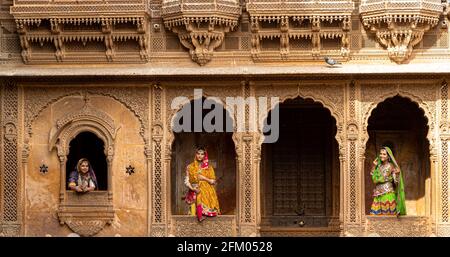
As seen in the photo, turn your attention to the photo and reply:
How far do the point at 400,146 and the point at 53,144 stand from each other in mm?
5483

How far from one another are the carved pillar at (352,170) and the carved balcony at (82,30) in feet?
10.3

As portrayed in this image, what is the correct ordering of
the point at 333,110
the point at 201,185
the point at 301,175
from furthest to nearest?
the point at 301,175, the point at 201,185, the point at 333,110

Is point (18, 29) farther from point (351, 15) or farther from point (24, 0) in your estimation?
point (351, 15)

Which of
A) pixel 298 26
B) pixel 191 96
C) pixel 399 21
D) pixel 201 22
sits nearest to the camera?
pixel 399 21

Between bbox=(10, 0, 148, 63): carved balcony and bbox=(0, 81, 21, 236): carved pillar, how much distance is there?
60 cm

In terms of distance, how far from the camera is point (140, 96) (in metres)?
22.8

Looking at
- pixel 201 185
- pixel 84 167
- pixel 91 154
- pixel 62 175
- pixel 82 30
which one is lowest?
pixel 201 185

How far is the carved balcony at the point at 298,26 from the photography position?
22.4 metres

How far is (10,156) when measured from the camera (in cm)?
2286

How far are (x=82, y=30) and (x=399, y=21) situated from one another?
15.3ft

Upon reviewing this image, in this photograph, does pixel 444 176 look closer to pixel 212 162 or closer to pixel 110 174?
pixel 212 162

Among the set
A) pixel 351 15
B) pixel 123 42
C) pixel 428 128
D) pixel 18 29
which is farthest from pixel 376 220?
pixel 18 29

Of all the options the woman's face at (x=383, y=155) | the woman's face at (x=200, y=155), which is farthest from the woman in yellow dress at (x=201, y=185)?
the woman's face at (x=383, y=155)

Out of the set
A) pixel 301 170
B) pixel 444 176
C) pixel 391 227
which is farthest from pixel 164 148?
pixel 444 176
